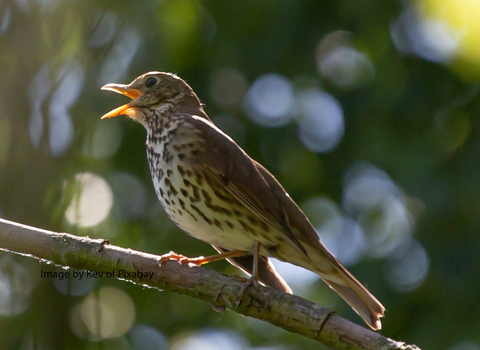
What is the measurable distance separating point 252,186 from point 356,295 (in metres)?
0.92

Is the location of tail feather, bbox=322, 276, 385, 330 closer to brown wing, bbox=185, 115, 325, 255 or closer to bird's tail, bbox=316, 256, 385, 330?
bird's tail, bbox=316, 256, 385, 330

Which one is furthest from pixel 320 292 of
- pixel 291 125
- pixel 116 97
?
pixel 116 97

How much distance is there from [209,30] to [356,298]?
3428 mm

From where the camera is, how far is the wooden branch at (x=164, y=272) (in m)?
3.04

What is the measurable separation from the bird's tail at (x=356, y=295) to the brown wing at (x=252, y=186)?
19 centimetres

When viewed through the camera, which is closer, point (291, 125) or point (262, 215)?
point (262, 215)

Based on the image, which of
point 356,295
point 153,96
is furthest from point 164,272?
point 153,96

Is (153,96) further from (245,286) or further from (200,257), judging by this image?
(245,286)

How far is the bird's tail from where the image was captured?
12.3 feet

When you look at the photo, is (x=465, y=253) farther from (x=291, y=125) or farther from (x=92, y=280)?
(x=92, y=280)

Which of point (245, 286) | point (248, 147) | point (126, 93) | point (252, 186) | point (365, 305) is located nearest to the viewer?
point (245, 286)

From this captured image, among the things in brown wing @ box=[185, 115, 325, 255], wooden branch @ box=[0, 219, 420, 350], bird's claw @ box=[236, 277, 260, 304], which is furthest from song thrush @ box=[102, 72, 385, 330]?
wooden branch @ box=[0, 219, 420, 350]

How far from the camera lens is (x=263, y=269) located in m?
4.05

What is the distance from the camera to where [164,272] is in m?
3.27
